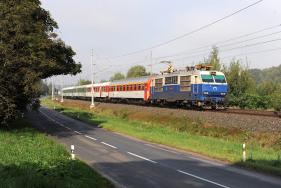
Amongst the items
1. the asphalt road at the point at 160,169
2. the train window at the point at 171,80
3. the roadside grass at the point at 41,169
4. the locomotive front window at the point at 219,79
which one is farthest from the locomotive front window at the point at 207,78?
the roadside grass at the point at 41,169

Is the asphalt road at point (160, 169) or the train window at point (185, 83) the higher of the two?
the train window at point (185, 83)

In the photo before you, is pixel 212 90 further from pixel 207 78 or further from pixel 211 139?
pixel 211 139

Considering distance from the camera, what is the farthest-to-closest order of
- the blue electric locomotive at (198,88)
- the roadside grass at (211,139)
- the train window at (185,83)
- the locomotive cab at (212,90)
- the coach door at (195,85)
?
the train window at (185,83) < the coach door at (195,85) < the blue electric locomotive at (198,88) < the locomotive cab at (212,90) < the roadside grass at (211,139)

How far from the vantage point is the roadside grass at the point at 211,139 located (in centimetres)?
1265

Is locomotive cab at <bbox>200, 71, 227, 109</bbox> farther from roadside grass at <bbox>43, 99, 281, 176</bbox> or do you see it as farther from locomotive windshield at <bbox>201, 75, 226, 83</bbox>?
roadside grass at <bbox>43, 99, 281, 176</bbox>

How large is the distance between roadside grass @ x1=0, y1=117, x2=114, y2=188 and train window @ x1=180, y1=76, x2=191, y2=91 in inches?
669

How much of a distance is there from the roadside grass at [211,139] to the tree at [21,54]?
28.5ft

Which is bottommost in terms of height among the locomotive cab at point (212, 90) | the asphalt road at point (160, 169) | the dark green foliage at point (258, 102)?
the asphalt road at point (160, 169)

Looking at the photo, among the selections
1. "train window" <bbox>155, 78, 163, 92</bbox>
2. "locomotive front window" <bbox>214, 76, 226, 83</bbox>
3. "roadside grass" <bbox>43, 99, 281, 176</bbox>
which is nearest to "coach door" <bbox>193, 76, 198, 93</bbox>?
"locomotive front window" <bbox>214, 76, 226, 83</bbox>

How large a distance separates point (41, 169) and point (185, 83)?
2080 centimetres

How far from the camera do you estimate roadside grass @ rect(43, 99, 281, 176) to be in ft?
41.5

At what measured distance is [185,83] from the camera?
1118 inches

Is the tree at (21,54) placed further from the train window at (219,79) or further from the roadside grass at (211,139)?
the train window at (219,79)

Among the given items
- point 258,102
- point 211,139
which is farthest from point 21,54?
point 258,102
